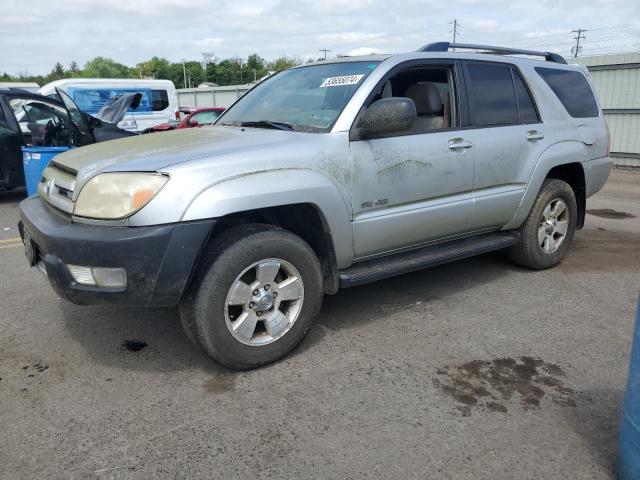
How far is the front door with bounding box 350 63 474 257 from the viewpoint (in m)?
3.57

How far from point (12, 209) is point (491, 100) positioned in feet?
23.6

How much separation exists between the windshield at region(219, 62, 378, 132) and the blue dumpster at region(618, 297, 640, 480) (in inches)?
82.8

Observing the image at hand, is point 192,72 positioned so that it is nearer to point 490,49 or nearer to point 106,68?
point 106,68

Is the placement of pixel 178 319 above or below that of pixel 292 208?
below

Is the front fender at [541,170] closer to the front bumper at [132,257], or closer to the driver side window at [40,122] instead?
the front bumper at [132,257]

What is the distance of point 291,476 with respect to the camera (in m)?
2.39

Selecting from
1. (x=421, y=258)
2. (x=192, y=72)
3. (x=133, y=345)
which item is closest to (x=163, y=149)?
(x=133, y=345)

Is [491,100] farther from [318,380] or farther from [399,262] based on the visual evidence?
[318,380]

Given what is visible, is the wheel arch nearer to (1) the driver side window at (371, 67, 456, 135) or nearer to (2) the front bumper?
(2) the front bumper

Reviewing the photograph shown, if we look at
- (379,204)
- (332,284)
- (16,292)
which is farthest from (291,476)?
(16,292)

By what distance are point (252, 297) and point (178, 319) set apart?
1.08 metres

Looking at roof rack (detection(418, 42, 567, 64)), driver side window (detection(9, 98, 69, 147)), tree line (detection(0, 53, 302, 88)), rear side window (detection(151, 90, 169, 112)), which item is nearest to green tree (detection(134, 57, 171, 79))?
tree line (detection(0, 53, 302, 88))

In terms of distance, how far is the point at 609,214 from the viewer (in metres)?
8.08

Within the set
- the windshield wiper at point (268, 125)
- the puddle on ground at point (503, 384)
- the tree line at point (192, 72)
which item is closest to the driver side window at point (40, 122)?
the windshield wiper at point (268, 125)
